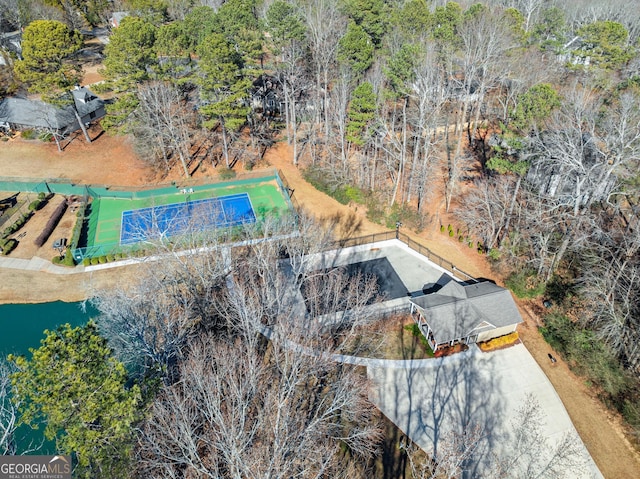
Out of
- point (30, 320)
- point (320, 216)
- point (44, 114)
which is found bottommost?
point (30, 320)

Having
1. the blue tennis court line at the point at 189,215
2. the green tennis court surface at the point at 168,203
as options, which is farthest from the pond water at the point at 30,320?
the blue tennis court line at the point at 189,215

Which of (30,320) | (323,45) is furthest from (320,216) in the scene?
(30,320)

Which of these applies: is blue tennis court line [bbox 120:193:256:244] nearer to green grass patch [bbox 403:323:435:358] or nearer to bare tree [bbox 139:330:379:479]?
bare tree [bbox 139:330:379:479]

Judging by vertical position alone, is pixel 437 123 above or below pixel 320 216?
above

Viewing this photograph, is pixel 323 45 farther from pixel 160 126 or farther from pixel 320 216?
pixel 160 126

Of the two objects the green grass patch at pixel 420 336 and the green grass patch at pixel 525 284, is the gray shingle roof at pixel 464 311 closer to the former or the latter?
the green grass patch at pixel 420 336

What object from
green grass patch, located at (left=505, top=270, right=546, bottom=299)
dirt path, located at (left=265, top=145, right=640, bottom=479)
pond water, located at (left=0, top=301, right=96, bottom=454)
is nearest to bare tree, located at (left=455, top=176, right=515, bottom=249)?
dirt path, located at (left=265, top=145, right=640, bottom=479)
